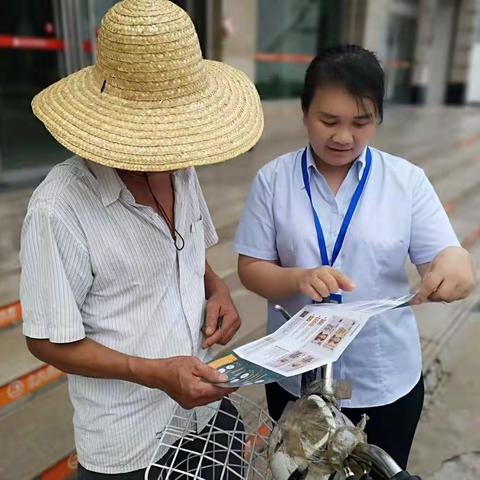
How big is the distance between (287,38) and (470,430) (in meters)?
7.95

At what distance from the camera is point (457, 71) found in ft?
56.2

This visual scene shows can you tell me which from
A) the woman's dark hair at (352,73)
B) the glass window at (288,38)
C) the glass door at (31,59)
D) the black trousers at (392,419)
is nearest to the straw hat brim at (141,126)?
the woman's dark hair at (352,73)

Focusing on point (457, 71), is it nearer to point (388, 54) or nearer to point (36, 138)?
point (388, 54)

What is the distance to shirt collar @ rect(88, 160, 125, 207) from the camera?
3.35ft

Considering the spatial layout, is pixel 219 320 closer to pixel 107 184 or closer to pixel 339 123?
pixel 107 184

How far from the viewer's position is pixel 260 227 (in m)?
1.35

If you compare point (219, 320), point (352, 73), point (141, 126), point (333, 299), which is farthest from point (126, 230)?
point (352, 73)

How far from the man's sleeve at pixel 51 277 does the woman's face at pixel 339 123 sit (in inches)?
23.7

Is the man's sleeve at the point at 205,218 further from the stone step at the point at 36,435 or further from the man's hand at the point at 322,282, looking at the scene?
the stone step at the point at 36,435

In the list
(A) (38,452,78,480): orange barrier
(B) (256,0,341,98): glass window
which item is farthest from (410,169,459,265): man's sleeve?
(B) (256,0,341,98): glass window

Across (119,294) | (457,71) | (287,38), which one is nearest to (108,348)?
(119,294)

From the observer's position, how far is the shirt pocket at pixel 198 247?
1.21 m

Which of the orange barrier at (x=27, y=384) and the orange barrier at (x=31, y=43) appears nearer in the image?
the orange barrier at (x=27, y=384)

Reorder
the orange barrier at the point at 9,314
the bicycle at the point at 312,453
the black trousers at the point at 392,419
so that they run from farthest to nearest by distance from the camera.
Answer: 1. the orange barrier at the point at 9,314
2. the black trousers at the point at 392,419
3. the bicycle at the point at 312,453
